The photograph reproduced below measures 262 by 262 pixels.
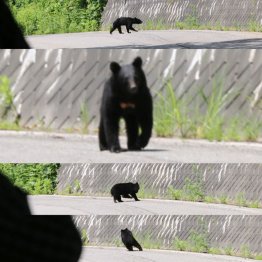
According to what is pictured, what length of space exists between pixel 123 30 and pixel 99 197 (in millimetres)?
367

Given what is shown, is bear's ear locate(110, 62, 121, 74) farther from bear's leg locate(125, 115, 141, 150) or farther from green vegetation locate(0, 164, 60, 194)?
green vegetation locate(0, 164, 60, 194)

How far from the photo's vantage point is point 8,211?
263 centimetres

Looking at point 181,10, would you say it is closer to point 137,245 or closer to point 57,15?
point 57,15

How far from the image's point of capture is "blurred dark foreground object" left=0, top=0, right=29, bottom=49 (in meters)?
2.29

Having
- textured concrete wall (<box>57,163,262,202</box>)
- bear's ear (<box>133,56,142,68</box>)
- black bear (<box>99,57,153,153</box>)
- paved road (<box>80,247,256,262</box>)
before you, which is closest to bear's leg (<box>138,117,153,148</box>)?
black bear (<box>99,57,153,153</box>)

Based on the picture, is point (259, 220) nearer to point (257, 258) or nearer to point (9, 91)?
point (257, 258)

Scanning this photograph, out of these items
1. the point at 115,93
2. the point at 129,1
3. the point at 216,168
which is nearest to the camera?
the point at 115,93

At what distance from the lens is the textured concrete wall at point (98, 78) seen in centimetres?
238

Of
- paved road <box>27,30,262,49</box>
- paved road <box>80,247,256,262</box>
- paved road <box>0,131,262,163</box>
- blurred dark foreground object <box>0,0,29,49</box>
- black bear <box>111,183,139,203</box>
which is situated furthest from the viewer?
paved road <box>80,247,256,262</box>

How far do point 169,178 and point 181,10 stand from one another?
1.26 feet

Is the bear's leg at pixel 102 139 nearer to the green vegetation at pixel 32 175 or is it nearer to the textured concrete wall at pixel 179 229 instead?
the green vegetation at pixel 32 175

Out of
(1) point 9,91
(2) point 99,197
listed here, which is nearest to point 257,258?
(2) point 99,197

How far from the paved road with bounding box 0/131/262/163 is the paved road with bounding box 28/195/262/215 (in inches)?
7.0

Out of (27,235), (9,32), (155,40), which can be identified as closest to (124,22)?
(155,40)
